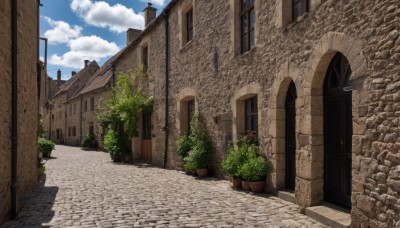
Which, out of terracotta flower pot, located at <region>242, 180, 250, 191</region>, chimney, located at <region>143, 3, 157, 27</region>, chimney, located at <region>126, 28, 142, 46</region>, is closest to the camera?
terracotta flower pot, located at <region>242, 180, 250, 191</region>

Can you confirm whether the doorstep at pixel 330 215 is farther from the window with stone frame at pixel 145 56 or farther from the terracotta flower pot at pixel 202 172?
the window with stone frame at pixel 145 56

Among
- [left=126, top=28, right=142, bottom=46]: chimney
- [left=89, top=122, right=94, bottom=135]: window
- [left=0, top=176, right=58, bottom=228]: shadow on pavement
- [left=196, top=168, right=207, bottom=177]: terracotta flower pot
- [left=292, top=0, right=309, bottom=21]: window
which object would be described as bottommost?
[left=0, top=176, right=58, bottom=228]: shadow on pavement

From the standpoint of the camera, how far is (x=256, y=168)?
23.6 feet

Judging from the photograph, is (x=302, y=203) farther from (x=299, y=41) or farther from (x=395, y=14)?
(x=395, y=14)

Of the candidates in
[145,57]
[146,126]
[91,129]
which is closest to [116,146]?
[146,126]

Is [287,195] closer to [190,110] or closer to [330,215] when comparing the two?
[330,215]

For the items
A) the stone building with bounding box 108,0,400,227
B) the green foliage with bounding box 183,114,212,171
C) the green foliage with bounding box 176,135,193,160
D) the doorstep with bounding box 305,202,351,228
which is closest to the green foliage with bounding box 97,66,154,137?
the stone building with bounding box 108,0,400,227

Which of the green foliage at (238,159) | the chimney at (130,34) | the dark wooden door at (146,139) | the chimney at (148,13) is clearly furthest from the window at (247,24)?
the chimney at (130,34)

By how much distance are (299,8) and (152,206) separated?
177 inches

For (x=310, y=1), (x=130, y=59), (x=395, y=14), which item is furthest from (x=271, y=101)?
(x=130, y=59)

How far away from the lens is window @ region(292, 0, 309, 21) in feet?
20.4

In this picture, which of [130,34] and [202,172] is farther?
[130,34]

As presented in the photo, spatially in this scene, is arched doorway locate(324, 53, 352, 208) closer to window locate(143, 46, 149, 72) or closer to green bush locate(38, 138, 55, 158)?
window locate(143, 46, 149, 72)

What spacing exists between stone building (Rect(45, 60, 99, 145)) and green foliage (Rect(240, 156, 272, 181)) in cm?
2401
